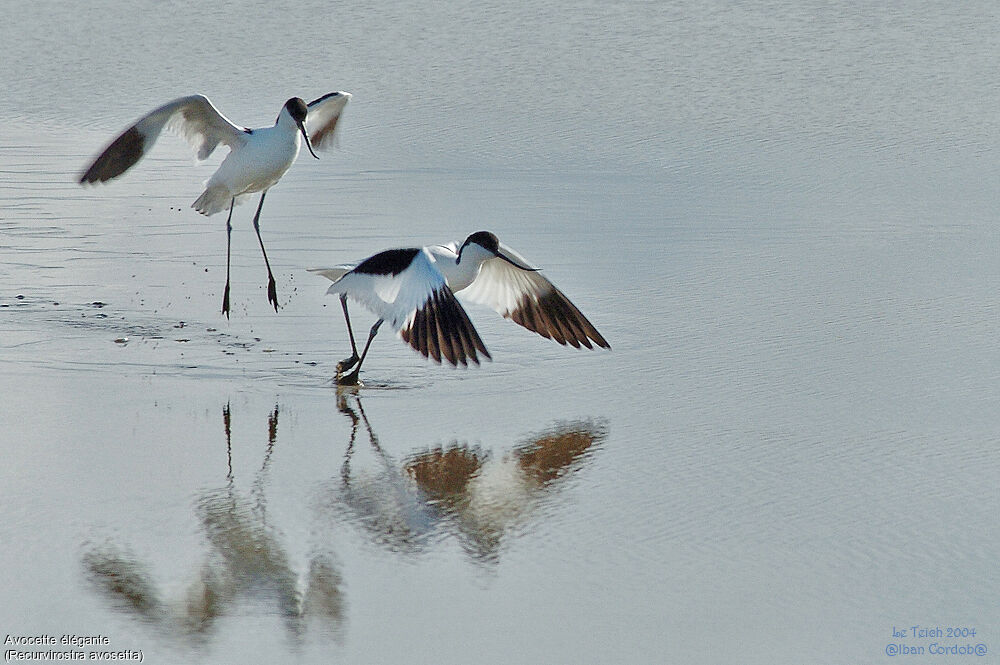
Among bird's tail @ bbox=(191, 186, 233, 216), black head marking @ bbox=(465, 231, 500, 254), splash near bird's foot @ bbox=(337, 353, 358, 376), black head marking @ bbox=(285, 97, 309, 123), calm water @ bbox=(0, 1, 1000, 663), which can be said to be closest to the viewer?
calm water @ bbox=(0, 1, 1000, 663)

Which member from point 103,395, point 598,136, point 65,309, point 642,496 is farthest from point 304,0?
point 642,496

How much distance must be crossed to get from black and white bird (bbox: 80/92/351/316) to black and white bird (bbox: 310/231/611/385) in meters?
1.21

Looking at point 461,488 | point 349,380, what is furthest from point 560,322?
point 461,488

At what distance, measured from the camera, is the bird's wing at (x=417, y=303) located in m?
6.06

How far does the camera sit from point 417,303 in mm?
6219

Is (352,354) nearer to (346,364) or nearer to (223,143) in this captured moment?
(346,364)

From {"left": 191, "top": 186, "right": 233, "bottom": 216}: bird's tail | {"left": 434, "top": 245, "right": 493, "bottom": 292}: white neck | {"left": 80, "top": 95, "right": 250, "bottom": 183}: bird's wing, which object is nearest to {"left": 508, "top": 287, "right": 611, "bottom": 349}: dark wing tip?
{"left": 434, "top": 245, "right": 493, "bottom": 292}: white neck

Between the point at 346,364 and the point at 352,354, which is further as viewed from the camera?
the point at 352,354

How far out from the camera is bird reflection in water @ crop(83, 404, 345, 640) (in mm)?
4016

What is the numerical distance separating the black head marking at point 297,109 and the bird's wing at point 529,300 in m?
1.54

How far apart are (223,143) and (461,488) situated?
402 centimetres

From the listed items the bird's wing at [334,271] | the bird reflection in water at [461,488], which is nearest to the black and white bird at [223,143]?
the bird's wing at [334,271]

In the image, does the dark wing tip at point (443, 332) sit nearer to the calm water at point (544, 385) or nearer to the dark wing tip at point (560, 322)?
the calm water at point (544, 385)

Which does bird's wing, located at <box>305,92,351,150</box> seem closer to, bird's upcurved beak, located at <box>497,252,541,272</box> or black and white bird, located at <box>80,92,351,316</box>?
black and white bird, located at <box>80,92,351,316</box>
